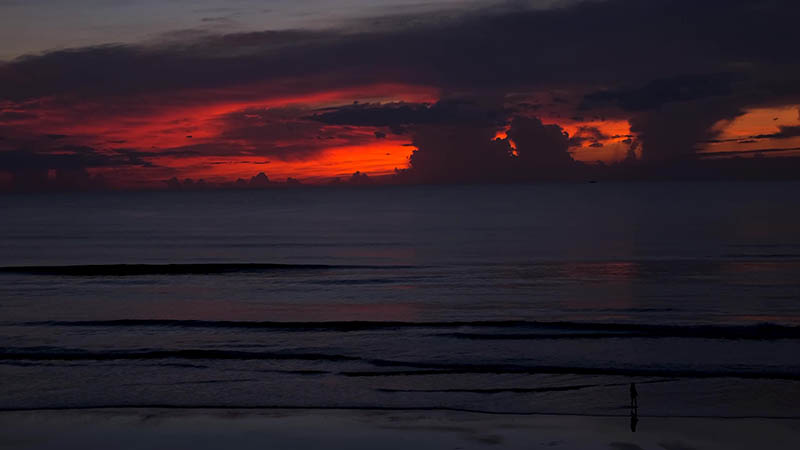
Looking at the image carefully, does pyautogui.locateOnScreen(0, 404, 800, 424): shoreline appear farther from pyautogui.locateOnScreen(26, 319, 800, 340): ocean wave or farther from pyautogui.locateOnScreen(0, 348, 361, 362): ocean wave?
pyautogui.locateOnScreen(26, 319, 800, 340): ocean wave

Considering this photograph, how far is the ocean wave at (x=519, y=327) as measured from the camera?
65.4 feet

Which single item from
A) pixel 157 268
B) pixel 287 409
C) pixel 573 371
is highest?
pixel 157 268

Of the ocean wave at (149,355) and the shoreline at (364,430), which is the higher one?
the ocean wave at (149,355)

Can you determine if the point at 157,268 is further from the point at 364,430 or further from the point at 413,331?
the point at 364,430

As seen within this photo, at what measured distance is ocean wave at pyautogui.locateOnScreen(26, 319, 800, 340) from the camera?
785 inches

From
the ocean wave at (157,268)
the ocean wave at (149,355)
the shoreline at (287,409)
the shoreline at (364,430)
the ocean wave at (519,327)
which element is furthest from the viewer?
the ocean wave at (157,268)

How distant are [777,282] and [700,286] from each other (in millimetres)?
3463

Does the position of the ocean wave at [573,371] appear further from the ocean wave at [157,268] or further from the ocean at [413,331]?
the ocean wave at [157,268]

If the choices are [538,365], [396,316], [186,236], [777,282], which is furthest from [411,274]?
[186,236]

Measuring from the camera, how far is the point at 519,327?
21.2 metres

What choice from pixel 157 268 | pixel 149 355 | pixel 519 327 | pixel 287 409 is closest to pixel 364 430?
pixel 287 409

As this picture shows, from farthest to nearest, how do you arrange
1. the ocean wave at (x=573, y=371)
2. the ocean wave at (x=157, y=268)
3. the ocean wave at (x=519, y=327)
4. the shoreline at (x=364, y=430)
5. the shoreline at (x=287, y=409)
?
the ocean wave at (x=157, y=268)
the ocean wave at (x=519, y=327)
the ocean wave at (x=573, y=371)
the shoreline at (x=287, y=409)
the shoreline at (x=364, y=430)

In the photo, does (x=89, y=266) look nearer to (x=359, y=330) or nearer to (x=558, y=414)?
(x=359, y=330)

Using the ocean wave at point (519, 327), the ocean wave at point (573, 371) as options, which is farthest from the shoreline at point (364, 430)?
the ocean wave at point (519, 327)
